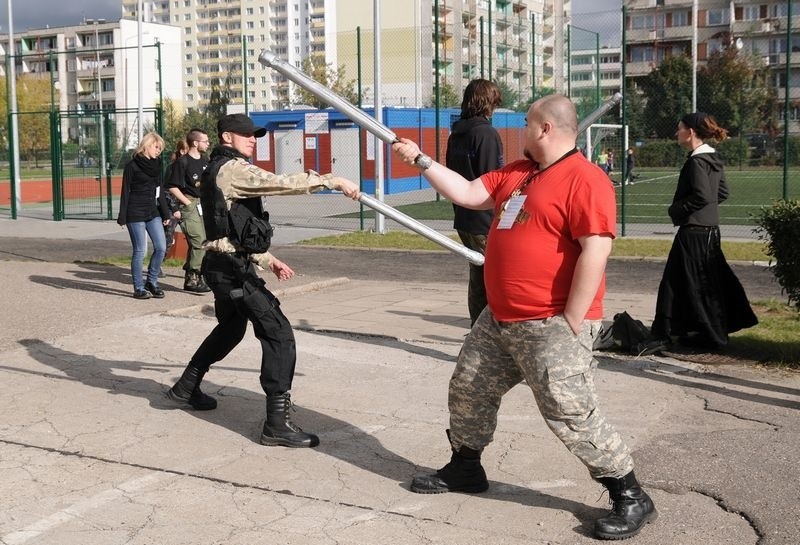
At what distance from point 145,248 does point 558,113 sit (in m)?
7.69

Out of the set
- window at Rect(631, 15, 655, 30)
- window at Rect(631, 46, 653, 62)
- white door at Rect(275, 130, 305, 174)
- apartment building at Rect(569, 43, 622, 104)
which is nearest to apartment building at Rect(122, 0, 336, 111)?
window at Rect(631, 15, 655, 30)

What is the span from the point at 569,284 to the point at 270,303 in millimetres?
2142

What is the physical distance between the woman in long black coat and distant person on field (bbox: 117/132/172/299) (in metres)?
5.75

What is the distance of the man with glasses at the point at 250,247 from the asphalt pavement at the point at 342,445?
0.31 m

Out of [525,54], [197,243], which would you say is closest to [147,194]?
[197,243]

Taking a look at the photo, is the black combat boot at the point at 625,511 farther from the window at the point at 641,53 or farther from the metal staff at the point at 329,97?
the window at the point at 641,53

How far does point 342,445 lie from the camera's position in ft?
19.2

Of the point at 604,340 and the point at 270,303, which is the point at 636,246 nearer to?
the point at 604,340

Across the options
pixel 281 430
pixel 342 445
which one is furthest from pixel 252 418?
pixel 342 445

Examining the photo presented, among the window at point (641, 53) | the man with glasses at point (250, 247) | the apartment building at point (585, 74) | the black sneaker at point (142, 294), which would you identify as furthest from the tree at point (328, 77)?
the man with glasses at point (250, 247)

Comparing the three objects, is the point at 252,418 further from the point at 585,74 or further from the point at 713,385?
the point at 585,74

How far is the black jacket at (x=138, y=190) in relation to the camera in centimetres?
1127

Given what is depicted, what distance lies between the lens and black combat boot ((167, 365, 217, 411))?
657 cm

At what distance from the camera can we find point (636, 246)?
15.5 meters
